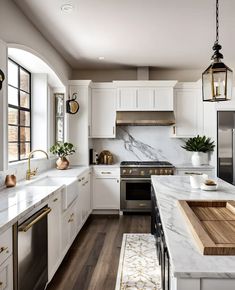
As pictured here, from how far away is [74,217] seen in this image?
351 centimetres

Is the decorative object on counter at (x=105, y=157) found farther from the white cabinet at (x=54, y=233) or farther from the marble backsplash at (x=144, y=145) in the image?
the white cabinet at (x=54, y=233)

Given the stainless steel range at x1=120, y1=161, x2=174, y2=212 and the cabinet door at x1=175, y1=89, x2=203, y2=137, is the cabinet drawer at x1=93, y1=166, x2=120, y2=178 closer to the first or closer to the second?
the stainless steel range at x1=120, y1=161, x2=174, y2=212

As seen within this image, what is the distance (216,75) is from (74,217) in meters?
2.46

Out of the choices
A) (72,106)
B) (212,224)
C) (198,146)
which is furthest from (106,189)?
(212,224)

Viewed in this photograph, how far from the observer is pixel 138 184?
492cm

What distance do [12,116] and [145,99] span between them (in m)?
2.50

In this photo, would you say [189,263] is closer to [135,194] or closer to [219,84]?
[219,84]

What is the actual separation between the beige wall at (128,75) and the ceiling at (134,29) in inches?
21.0

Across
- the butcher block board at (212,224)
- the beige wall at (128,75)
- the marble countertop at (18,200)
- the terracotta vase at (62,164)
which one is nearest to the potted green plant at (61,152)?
the terracotta vase at (62,164)

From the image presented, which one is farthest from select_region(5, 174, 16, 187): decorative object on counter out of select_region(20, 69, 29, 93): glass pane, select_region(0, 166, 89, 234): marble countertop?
select_region(20, 69, 29, 93): glass pane

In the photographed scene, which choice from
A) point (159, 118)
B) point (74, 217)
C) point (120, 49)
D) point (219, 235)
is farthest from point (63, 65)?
point (219, 235)

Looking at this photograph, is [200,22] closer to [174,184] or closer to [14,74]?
[174,184]

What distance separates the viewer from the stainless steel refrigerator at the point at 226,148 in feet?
16.6

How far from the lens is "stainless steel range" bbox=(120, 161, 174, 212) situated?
4.87 meters
